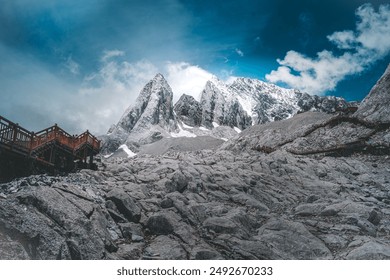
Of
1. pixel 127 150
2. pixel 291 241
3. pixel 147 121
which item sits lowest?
pixel 291 241

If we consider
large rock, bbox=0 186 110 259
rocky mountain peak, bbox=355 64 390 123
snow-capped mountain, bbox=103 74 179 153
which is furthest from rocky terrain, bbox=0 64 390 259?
snow-capped mountain, bbox=103 74 179 153

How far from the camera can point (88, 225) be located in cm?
1134

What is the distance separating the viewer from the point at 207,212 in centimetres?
1551

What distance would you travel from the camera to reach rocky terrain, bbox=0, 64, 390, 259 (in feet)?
34.4

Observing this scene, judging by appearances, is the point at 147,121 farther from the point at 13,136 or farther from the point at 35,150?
the point at 13,136

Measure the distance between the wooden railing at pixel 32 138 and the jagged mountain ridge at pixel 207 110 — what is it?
64373mm

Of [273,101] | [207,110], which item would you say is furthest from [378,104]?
[273,101]

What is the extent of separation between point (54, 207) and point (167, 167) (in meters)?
13.4

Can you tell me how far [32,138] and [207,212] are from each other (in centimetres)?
1104

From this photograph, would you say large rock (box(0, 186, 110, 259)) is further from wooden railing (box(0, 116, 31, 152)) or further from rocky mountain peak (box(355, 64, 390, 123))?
rocky mountain peak (box(355, 64, 390, 123))

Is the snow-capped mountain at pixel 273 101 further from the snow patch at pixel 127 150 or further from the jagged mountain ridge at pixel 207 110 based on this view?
the snow patch at pixel 127 150

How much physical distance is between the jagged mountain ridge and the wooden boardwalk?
64366 millimetres

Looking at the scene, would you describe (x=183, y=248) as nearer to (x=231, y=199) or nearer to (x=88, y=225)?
(x=88, y=225)
